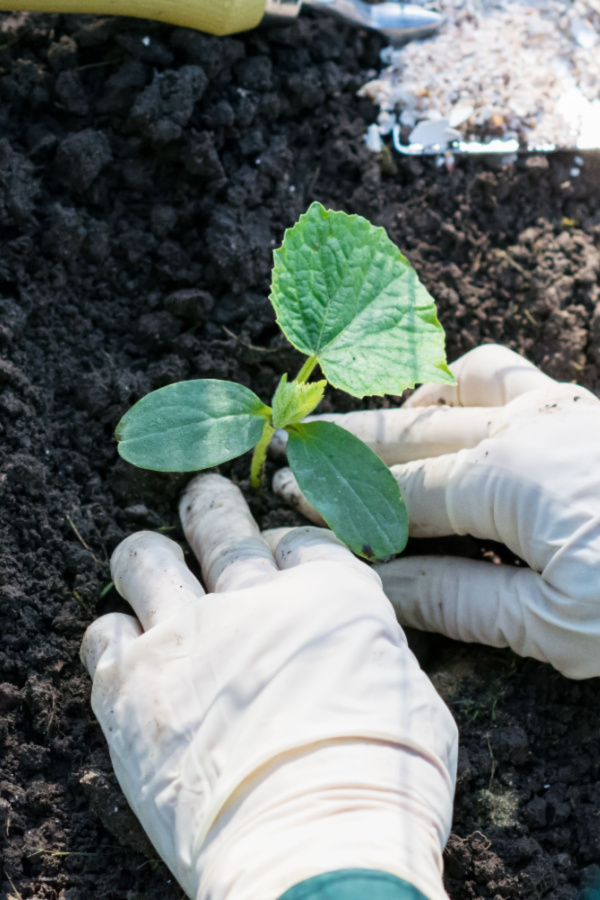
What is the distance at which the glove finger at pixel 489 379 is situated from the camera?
1541mm

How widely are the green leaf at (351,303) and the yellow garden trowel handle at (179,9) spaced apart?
621mm

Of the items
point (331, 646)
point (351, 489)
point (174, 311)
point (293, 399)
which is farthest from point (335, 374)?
point (174, 311)

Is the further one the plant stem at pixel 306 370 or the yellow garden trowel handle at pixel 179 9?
the yellow garden trowel handle at pixel 179 9

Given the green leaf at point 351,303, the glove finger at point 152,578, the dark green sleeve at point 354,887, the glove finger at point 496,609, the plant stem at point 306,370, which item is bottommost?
the glove finger at point 496,609

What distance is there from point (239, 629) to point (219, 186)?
3.28 feet

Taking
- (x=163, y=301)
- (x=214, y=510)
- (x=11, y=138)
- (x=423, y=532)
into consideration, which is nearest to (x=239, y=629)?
(x=214, y=510)

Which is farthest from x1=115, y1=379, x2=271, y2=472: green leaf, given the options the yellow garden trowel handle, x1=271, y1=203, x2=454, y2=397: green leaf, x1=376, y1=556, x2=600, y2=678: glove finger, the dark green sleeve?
the yellow garden trowel handle

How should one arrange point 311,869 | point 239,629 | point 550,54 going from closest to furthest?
1. point 311,869
2. point 239,629
3. point 550,54

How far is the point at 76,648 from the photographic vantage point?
131 cm

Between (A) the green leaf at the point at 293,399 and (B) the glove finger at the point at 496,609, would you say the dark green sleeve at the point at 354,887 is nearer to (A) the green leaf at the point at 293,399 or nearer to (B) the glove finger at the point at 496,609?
(B) the glove finger at the point at 496,609

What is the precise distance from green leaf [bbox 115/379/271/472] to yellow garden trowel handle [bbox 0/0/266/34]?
815 mm

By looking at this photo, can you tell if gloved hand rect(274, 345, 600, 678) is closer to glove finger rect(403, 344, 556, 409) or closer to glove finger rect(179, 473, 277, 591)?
glove finger rect(403, 344, 556, 409)

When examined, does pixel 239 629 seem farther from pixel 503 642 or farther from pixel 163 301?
pixel 163 301

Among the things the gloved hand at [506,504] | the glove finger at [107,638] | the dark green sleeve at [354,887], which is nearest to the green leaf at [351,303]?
the gloved hand at [506,504]
